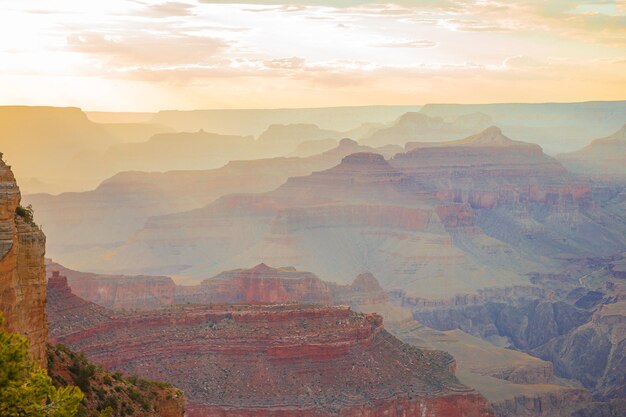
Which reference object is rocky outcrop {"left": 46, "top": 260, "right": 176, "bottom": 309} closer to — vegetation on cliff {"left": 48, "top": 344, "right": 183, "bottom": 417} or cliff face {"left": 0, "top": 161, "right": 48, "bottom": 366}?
vegetation on cliff {"left": 48, "top": 344, "right": 183, "bottom": 417}

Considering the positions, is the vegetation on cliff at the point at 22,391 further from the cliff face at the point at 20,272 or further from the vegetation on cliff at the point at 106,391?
the vegetation on cliff at the point at 106,391

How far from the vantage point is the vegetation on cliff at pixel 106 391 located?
28469mm

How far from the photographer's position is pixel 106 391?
30.4m

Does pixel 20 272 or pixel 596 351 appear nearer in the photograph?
pixel 20 272

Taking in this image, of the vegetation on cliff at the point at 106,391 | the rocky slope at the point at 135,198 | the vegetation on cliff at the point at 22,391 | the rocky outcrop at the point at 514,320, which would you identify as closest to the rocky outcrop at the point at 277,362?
the vegetation on cliff at the point at 106,391

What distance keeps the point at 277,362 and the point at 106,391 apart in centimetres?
3187

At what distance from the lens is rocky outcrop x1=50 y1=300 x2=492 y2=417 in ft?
193

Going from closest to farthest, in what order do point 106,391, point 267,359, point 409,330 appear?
point 106,391
point 267,359
point 409,330

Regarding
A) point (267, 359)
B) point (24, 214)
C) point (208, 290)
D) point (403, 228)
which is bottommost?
point (403, 228)

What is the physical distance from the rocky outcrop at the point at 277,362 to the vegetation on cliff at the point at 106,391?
23.1m

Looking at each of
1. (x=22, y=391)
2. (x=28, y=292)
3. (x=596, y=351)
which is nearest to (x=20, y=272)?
(x=28, y=292)

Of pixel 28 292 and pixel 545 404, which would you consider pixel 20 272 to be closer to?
pixel 28 292

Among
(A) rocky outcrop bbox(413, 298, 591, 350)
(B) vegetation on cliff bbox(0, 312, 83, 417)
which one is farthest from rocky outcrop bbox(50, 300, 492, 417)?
(A) rocky outcrop bbox(413, 298, 591, 350)

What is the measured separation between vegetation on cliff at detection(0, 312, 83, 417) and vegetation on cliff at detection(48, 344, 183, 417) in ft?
24.1
